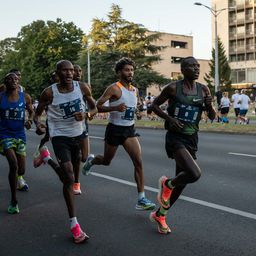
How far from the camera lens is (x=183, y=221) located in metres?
5.18

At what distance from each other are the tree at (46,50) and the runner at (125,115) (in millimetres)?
52633

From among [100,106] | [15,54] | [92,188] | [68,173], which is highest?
[15,54]

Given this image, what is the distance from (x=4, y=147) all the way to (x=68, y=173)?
1.68 meters

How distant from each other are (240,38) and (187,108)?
284 ft

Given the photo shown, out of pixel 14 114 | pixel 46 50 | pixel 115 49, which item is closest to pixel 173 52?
pixel 46 50

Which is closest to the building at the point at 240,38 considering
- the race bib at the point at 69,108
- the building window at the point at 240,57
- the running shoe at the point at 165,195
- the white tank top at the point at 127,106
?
the building window at the point at 240,57

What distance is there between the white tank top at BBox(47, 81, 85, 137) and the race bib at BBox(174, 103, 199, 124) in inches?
41.3

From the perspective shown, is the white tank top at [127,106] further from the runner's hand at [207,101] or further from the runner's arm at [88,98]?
the runner's hand at [207,101]

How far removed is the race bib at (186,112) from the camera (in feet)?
15.9

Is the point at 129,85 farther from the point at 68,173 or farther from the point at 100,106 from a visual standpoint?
the point at 68,173

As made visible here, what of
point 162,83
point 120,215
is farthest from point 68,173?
point 162,83

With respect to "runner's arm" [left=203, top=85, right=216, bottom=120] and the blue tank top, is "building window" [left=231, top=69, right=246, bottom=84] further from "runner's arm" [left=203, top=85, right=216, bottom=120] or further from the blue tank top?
"runner's arm" [left=203, top=85, right=216, bottom=120]

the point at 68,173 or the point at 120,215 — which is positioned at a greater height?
the point at 68,173

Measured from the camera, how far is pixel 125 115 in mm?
5922
